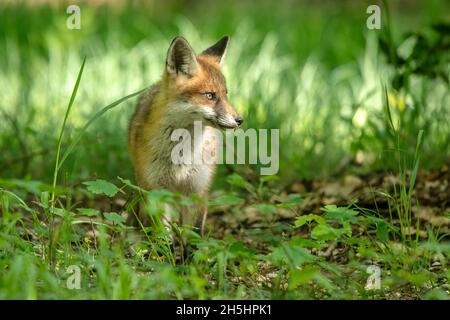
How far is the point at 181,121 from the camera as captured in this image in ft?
17.1

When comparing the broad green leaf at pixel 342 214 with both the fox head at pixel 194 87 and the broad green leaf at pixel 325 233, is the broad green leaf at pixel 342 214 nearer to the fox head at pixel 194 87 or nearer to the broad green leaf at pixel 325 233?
the broad green leaf at pixel 325 233

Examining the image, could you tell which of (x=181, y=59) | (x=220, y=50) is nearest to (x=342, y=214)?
(x=181, y=59)

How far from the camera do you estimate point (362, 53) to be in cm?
968

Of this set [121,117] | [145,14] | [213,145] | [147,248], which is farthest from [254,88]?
[145,14]

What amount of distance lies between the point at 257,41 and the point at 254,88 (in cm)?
256

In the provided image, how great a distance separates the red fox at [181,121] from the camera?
5.16 m

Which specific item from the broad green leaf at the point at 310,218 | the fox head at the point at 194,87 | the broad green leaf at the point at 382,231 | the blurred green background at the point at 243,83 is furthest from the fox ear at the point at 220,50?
the broad green leaf at the point at 382,231

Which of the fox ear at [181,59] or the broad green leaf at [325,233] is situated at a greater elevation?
the fox ear at [181,59]

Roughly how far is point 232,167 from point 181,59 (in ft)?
4.11

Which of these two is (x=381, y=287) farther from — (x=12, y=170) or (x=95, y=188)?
(x=12, y=170)

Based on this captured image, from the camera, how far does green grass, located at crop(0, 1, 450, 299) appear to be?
367 cm

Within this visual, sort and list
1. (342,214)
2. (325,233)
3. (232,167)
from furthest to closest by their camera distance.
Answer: (232,167) < (342,214) < (325,233)

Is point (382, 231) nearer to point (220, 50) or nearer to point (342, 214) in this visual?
point (342, 214)

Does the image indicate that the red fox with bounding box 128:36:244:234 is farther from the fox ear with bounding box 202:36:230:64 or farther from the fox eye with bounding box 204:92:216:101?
the fox ear with bounding box 202:36:230:64
